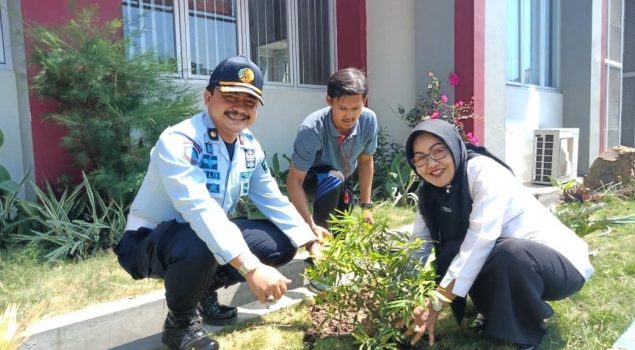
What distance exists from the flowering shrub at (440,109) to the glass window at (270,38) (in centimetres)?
161

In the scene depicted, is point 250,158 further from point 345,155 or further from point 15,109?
point 15,109

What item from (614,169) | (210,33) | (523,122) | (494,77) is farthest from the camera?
(523,122)

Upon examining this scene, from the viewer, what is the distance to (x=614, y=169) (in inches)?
268

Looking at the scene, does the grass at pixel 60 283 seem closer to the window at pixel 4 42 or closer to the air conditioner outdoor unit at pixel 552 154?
the window at pixel 4 42

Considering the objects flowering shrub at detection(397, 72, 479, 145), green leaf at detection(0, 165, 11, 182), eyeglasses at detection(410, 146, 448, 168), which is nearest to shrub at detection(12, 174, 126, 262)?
green leaf at detection(0, 165, 11, 182)

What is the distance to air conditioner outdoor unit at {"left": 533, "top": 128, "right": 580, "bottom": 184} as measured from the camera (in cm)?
776

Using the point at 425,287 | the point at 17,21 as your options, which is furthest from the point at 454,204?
the point at 17,21

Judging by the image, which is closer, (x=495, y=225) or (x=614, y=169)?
(x=495, y=225)

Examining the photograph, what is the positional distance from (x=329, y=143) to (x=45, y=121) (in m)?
2.17

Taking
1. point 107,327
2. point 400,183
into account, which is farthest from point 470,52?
point 107,327

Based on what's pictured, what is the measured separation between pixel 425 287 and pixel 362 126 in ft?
4.90

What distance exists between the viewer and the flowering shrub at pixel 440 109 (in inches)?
237

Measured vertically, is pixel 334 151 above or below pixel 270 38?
below

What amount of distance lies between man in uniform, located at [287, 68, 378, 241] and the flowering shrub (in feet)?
8.70
